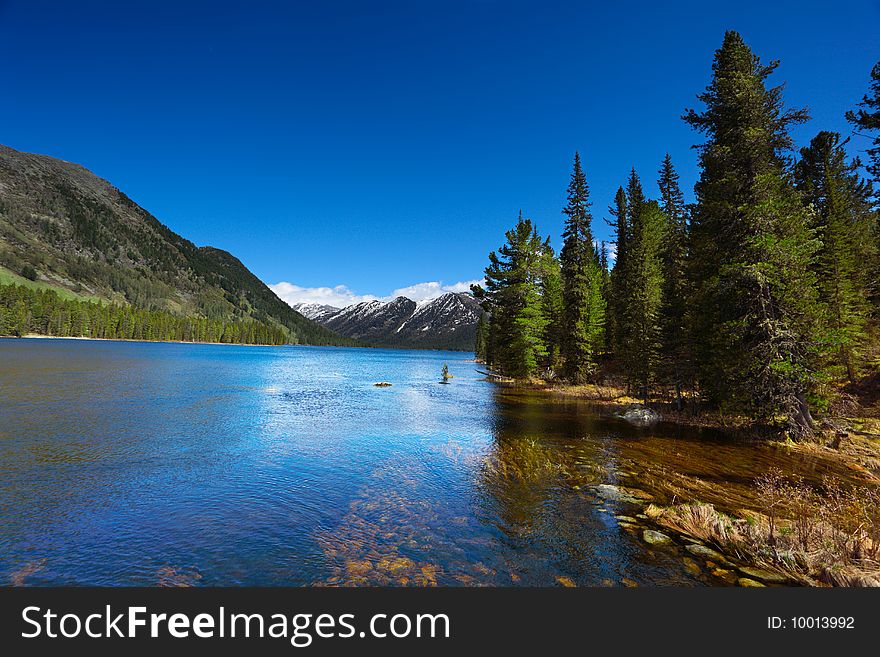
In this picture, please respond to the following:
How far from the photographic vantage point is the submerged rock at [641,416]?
28.0 m

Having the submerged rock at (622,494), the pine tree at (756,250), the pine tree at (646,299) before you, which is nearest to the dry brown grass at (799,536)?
the submerged rock at (622,494)

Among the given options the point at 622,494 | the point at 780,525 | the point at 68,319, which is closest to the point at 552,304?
the point at 622,494

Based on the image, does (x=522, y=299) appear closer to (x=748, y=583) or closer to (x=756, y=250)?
(x=756, y=250)

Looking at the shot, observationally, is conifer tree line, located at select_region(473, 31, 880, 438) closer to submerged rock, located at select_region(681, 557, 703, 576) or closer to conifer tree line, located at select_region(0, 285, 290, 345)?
submerged rock, located at select_region(681, 557, 703, 576)

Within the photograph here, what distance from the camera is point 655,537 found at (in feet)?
32.6

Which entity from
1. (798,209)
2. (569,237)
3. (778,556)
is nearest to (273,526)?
(778,556)

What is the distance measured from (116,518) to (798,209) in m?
31.6

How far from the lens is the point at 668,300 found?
3141 centimetres

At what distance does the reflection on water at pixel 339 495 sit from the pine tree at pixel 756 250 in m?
3.49

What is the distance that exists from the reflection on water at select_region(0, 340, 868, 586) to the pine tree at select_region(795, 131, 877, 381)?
13.2 m

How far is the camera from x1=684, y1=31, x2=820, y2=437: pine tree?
19578 millimetres

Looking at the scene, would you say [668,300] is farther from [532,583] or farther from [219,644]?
[219,644]

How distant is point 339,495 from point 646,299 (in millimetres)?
33871

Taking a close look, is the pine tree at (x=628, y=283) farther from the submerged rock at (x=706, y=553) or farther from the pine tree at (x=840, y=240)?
the submerged rock at (x=706, y=553)
